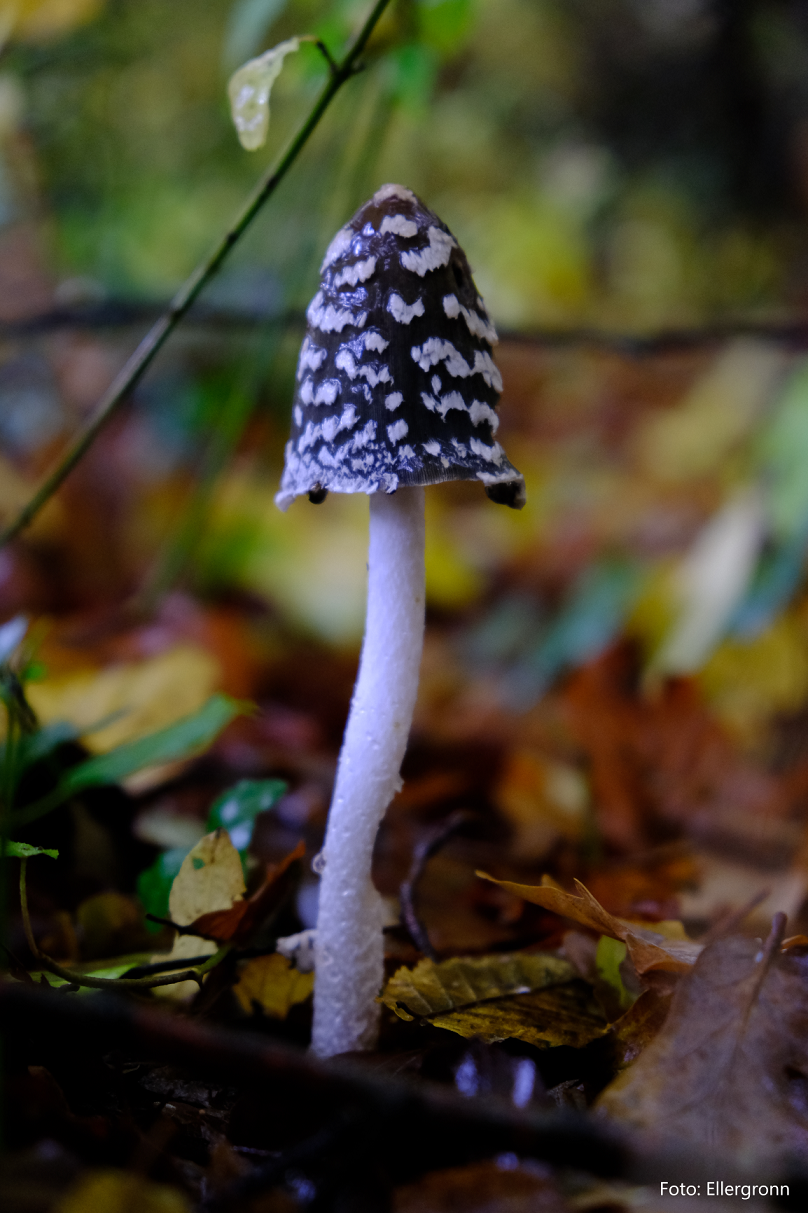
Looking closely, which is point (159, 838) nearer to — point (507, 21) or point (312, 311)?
point (312, 311)

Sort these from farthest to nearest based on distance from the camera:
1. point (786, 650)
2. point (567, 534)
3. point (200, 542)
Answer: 1. point (567, 534)
2. point (200, 542)
3. point (786, 650)

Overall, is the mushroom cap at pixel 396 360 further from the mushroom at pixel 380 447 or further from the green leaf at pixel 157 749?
the green leaf at pixel 157 749

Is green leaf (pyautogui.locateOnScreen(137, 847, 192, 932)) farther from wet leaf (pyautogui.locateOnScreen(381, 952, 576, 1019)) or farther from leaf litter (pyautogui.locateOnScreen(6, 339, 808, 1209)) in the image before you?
wet leaf (pyautogui.locateOnScreen(381, 952, 576, 1019))

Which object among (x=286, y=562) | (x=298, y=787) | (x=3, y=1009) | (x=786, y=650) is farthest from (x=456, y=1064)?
(x=286, y=562)

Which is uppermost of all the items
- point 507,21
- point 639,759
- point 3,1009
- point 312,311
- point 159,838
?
point 507,21

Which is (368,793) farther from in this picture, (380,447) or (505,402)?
(505,402)

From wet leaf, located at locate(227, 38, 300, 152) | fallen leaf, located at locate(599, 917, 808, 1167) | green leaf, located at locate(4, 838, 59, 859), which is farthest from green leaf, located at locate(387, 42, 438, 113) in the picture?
fallen leaf, located at locate(599, 917, 808, 1167)
